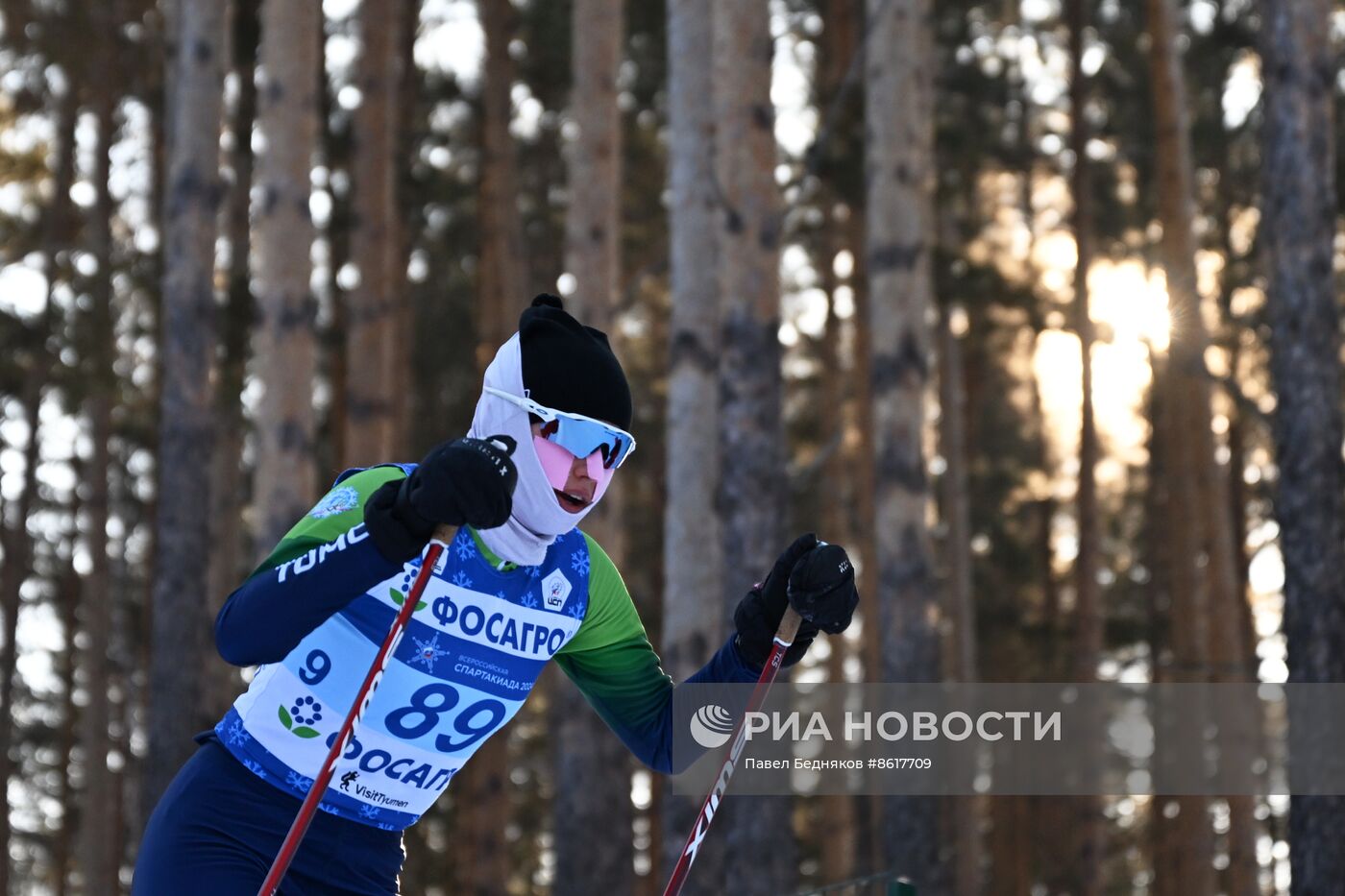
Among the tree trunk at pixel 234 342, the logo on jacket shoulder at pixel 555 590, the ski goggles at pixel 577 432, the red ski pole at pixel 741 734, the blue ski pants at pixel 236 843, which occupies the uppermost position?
the tree trunk at pixel 234 342

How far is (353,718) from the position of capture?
314cm

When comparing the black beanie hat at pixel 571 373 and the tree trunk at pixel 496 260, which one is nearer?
the black beanie hat at pixel 571 373

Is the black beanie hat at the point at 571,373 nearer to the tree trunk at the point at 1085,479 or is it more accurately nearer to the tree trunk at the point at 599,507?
the tree trunk at the point at 599,507

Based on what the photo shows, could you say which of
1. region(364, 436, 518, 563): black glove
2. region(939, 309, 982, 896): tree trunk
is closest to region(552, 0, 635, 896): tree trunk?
region(364, 436, 518, 563): black glove

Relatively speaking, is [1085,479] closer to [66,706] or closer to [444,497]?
[66,706]

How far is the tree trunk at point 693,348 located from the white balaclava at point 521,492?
5.71m

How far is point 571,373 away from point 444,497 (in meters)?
0.61

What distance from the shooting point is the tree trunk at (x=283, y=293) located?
30.1ft

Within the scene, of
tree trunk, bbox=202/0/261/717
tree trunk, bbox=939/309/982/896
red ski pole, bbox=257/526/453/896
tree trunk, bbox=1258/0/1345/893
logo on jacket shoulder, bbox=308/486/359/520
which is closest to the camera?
red ski pole, bbox=257/526/453/896

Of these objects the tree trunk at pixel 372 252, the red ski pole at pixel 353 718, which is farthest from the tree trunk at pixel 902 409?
the red ski pole at pixel 353 718

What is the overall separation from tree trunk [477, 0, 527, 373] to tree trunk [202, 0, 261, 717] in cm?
218

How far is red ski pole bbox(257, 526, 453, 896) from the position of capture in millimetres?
3053

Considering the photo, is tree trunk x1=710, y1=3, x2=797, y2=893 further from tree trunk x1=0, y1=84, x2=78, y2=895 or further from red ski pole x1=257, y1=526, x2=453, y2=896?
tree trunk x1=0, y1=84, x2=78, y2=895

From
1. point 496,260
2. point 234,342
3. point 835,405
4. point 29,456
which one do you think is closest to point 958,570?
point 835,405
